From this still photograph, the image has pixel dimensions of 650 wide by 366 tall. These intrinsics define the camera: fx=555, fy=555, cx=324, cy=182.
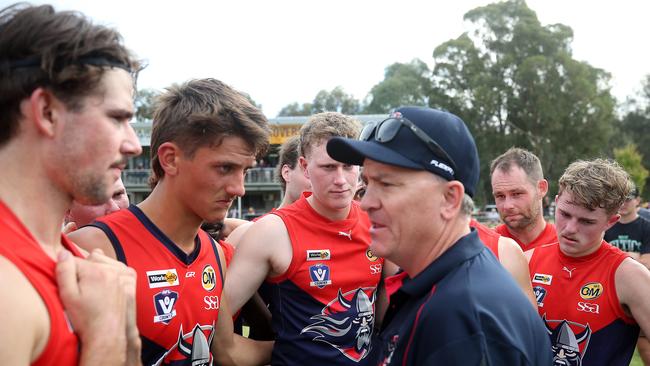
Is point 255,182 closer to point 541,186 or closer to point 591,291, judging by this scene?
point 541,186

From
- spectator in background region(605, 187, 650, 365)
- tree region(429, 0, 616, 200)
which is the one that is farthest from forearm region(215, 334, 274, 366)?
tree region(429, 0, 616, 200)

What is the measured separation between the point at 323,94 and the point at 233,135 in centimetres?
7728

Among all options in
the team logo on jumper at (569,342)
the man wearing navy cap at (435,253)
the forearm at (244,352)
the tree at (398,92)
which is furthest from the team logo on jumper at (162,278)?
the tree at (398,92)

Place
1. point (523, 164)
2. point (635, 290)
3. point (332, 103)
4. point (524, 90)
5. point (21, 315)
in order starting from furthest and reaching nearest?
point (332, 103), point (524, 90), point (523, 164), point (635, 290), point (21, 315)

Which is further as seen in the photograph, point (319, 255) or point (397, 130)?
point (319, 255)

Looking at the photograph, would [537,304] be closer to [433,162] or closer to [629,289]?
[629,289]

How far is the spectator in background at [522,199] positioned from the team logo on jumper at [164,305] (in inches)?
139

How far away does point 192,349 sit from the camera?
122 inches

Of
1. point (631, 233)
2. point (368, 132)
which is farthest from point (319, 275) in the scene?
point (631, 233)

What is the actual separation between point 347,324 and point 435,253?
1.66 metres

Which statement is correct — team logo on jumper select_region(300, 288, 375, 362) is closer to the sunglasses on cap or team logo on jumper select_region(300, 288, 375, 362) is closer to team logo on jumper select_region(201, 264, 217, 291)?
team logo on jumper select_region(201, 264, 217, 291)

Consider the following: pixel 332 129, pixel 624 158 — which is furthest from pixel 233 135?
pixel 624 158

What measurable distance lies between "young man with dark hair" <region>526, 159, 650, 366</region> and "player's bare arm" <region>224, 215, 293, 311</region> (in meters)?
1.98

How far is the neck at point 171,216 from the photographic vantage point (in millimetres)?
3244
